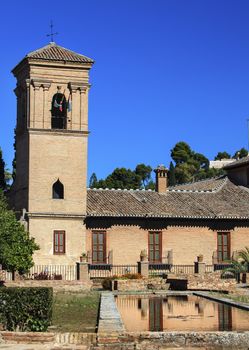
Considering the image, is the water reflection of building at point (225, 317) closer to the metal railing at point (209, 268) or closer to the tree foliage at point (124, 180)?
the metal railing at point (209, 268)

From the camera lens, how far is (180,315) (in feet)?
68.9

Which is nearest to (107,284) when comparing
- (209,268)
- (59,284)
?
(59,284)

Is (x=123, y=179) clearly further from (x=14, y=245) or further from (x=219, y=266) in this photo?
(x=14, y=245)

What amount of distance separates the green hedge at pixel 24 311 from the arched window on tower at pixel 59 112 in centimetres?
2450

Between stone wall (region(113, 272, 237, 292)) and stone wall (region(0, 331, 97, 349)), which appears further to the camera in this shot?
stone wall (region(113, 272, 237, 292))

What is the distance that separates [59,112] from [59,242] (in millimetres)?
7467

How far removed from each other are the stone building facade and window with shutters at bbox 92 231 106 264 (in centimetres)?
3

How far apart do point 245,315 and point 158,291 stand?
1220 cm

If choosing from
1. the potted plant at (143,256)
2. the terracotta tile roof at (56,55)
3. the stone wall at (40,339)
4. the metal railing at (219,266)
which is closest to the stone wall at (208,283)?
the potted plant at (143,256)

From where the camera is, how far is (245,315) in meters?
20.1

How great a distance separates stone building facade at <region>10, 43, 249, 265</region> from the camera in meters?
38.4

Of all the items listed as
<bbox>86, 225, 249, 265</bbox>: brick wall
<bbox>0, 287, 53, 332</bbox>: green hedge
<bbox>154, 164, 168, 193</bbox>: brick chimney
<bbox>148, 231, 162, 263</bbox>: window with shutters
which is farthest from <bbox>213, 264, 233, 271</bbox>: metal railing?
<bbox>0, 287, 53, 332</bbox>: green hedge

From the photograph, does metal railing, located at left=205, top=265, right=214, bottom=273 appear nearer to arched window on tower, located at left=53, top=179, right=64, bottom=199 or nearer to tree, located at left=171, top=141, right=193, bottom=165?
arched window on tower, located at left=53, top=179, right=64, bottom=199

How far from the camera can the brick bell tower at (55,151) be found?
38.1 m
